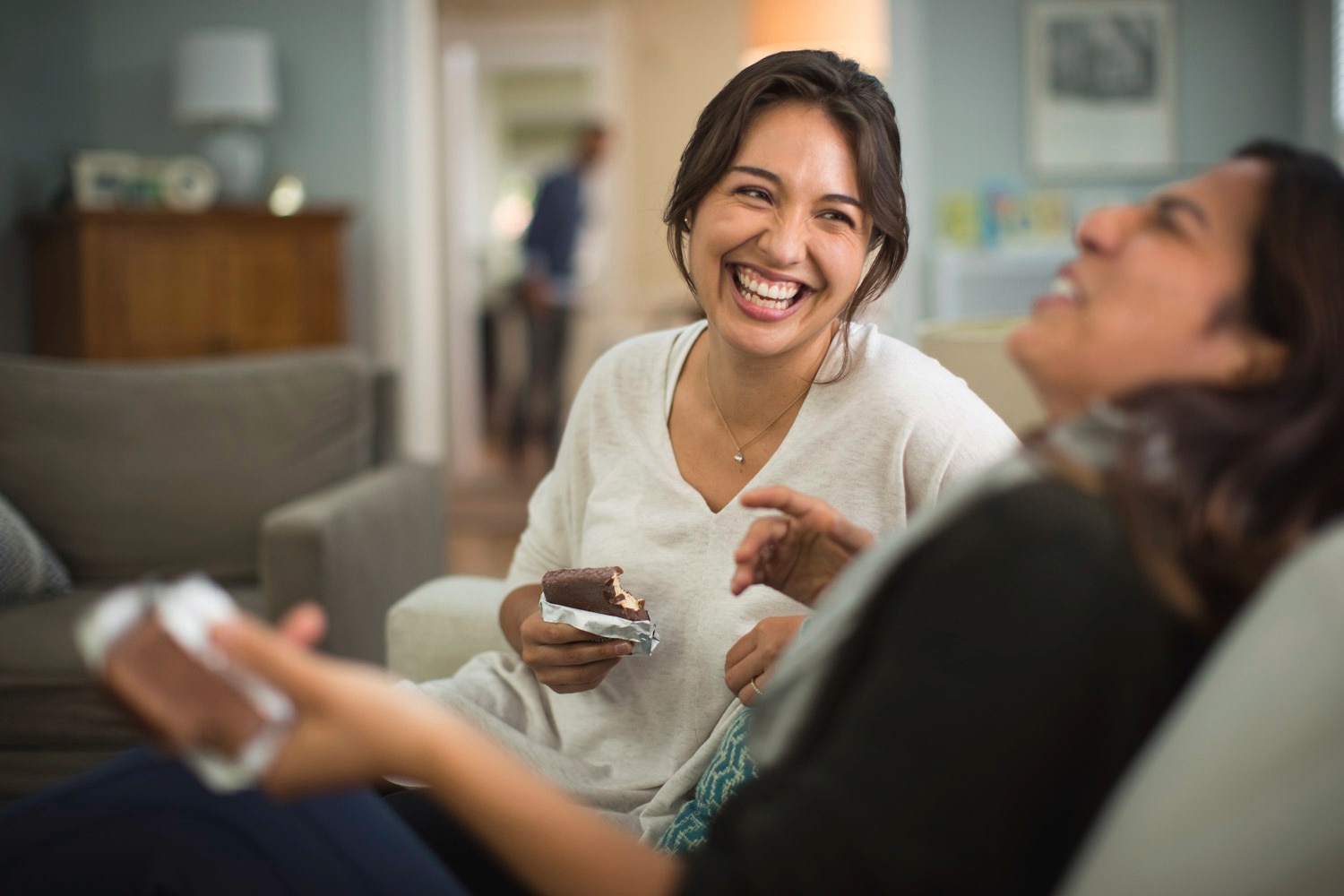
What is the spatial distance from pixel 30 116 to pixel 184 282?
3.30 ft

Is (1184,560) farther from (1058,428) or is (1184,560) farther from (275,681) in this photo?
(275,681)

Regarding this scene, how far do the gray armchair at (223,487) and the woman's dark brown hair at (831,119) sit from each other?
1.16 metres

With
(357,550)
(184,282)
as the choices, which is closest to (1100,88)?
(184,282)

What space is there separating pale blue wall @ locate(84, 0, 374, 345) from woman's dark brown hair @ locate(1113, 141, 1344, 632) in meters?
5.08

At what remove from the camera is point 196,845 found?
835mm

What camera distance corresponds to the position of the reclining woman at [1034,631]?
0.63 metres

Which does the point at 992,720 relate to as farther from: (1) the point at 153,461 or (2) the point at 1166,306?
(1) the point at 153,461

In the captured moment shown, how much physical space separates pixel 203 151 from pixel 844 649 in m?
5.10

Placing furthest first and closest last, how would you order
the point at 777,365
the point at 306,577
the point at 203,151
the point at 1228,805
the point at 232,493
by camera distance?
the point at 203,151 < the point at 232,493 < the point at 306,577 < the point at 777,365 < the point at 1228,805

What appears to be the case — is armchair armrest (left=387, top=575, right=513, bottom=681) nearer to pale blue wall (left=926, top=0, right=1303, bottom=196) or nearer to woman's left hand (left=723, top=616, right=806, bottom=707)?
woman's left hand (left=723, top=616, right=806, bottom=707)

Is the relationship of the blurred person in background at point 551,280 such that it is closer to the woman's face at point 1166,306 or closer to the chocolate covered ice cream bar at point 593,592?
the chocolate covered ice cream bar at point 593,592

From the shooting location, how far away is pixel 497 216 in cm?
1197

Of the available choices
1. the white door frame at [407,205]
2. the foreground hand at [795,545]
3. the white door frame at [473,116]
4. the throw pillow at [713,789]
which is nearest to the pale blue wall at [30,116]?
the white door frame at [407,205]

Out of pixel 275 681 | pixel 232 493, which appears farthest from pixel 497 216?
pixel 275 681
